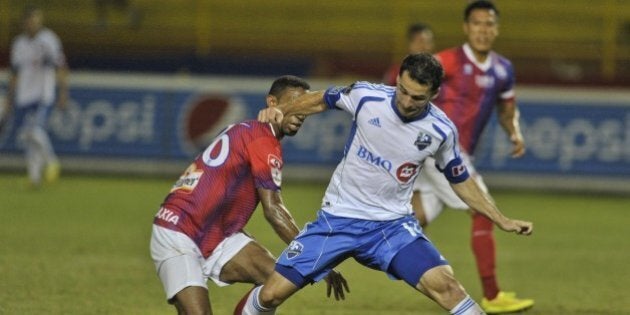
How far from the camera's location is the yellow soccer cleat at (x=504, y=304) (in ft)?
31.2

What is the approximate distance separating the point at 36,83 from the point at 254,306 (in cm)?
1091

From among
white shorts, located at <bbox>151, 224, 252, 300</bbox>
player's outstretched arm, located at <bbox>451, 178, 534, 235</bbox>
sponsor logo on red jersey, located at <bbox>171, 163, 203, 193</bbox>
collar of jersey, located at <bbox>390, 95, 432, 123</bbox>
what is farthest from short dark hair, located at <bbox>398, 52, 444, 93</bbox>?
white shorts, located at <bbox>151, 224, 252, 300</bbox>

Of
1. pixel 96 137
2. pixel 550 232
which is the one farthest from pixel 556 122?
pixel 96 137

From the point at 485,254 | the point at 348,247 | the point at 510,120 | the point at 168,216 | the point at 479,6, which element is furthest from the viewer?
the point at 510,120

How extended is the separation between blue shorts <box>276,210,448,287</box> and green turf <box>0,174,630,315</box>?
219 cm

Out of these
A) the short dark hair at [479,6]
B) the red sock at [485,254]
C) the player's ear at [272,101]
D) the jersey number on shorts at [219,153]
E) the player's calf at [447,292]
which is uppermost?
the short dark hair at [479,6]

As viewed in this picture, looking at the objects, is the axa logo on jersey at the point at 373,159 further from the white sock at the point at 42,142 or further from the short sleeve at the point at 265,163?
the white sock at the point at 42,142

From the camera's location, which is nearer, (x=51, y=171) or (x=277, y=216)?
(x=277, y=216)

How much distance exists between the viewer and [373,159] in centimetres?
704

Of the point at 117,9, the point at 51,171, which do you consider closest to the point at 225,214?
the point at 51,171

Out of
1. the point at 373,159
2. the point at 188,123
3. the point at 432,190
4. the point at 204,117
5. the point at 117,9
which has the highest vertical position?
the point at 373,159

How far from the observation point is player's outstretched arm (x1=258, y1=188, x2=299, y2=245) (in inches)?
278

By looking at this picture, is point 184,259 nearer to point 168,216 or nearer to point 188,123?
point 168,216

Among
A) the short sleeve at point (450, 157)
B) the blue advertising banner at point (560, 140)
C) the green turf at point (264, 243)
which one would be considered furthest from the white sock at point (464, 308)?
the blue advertising banner at point (560, 140)
